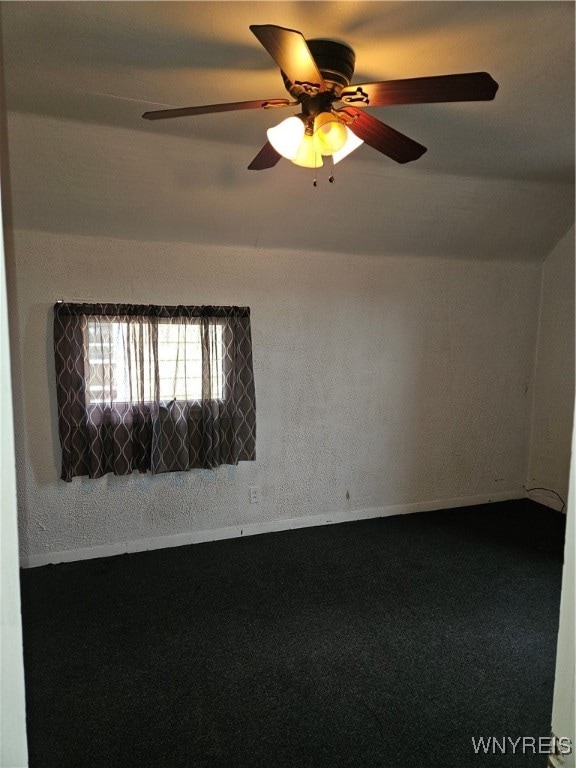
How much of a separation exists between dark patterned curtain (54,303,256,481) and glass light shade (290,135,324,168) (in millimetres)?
1637

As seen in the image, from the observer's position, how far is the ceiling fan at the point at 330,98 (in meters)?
1.26

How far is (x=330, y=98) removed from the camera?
58.5 inches

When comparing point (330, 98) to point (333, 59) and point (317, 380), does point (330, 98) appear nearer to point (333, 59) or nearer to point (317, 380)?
point (333, 59)

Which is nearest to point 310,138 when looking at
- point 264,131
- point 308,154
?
point 308,154

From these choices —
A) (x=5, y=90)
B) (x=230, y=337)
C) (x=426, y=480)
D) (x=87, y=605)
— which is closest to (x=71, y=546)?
(x=87, y=605)

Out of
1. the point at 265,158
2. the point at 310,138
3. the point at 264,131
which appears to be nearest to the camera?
the point at 310,138

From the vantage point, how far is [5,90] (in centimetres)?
190

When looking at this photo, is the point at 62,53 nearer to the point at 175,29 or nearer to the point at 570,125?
the point at 175,29

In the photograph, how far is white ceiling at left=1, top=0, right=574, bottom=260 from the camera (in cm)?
151

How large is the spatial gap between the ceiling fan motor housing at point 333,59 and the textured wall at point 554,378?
10.2 feet

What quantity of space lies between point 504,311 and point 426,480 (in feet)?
5.44

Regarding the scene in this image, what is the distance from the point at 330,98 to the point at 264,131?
3.15ft

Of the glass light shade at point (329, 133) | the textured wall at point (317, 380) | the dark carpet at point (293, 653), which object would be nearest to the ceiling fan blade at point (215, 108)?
the glass light shade at point (329, 133)

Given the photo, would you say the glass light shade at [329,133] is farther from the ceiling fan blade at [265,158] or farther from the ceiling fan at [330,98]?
the ceiling fan blade at [265,158]
